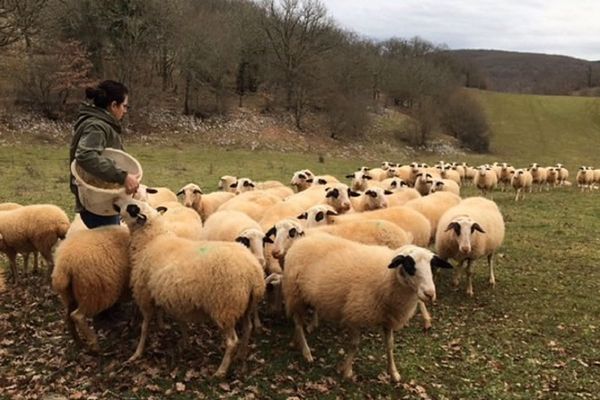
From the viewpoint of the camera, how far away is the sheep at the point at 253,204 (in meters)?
11.2

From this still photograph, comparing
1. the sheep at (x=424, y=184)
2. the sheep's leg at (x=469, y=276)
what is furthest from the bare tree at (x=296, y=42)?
the sheep's leg at (x=469, y=276)

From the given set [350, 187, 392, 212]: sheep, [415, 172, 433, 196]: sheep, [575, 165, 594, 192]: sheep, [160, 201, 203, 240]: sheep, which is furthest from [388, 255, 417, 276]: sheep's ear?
[575, 165, 594, 192]: sheep

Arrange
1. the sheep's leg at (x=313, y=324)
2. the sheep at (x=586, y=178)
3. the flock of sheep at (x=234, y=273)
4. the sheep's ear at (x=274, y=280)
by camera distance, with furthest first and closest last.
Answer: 1. the sheep at (x=586, y=178)
2. the sheep's ear at (x=274, y=280)
3. the sheep's leg at (x=313, y=324)
4. the flock of sheep at (x=234, y=273)

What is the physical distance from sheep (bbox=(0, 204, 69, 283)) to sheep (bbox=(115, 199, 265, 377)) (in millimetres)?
3087

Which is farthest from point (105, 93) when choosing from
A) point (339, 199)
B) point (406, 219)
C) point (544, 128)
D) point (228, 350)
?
point (544, 128)

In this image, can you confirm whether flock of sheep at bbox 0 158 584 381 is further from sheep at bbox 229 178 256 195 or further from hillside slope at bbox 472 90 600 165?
hillside slope at bbox 472 90 600 165

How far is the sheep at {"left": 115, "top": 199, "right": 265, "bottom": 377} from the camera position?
6.12 metres

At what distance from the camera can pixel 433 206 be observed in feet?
39.7

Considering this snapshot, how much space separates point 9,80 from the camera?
37906 millimetres

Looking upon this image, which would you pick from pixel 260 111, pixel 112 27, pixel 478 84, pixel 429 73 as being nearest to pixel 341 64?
pixel 260 111

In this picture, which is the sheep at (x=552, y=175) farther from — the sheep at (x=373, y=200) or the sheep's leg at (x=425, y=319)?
the sheep's leg at (x=425, y=319)

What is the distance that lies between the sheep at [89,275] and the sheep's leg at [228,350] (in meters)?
1.62

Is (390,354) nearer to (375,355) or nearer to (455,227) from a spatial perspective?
(375,355)

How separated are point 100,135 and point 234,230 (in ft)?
10.3
